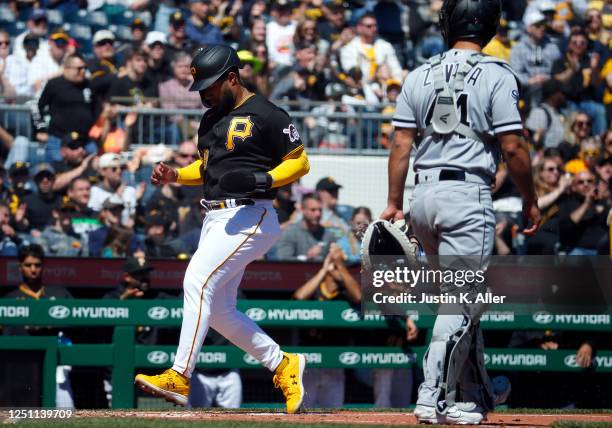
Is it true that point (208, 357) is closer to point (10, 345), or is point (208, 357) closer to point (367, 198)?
point (10, 345)

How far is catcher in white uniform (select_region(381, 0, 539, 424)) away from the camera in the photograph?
5.15m

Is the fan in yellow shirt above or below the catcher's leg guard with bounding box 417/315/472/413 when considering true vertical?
above

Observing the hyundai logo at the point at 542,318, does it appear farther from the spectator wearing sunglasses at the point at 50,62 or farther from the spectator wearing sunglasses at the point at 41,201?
the spectator wearing sunglasses at the point at 50,62

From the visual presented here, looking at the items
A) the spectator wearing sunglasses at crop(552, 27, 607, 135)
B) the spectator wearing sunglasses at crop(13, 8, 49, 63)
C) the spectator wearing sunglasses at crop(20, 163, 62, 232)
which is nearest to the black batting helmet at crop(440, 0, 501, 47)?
the spectator wearing sunglasses at crop(20, 163, 62, 232)

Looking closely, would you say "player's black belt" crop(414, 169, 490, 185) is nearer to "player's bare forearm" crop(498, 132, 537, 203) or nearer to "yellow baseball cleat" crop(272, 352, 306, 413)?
"player's bare forearm" crop(498, 132, 537, 203)

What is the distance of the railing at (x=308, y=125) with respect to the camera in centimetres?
1105

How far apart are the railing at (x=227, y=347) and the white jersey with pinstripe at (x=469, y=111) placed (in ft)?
12.3

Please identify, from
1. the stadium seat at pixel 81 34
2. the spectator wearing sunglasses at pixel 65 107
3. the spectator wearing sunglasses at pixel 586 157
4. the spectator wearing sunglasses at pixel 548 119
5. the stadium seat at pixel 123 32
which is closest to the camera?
the spectator wearing sunglasses at pixel 65 107

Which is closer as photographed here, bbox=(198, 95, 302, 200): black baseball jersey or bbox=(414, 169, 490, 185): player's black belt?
bbox=(414, 169, 490, 185): player's black belt

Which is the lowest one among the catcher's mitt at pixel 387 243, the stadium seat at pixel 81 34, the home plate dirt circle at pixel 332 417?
the home plate dirt circle at pixel 332 417

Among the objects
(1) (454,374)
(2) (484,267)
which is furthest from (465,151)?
(1) (454,374)

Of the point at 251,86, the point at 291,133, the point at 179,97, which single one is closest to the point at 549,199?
the point at 251,86

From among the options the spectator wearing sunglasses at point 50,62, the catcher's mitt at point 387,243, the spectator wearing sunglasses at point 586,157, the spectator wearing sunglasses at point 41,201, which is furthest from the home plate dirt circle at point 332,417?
the spectator wearing sunglasses at point 50,62

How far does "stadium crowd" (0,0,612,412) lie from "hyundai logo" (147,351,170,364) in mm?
638
